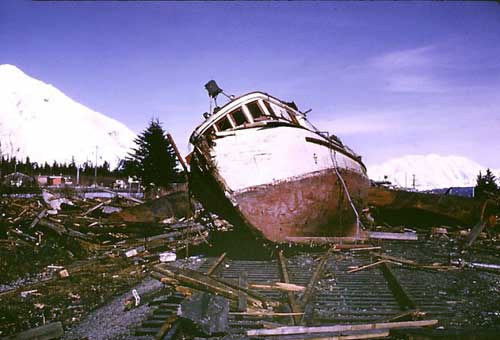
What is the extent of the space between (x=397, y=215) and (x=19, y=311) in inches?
554

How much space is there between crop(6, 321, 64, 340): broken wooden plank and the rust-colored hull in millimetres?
4417

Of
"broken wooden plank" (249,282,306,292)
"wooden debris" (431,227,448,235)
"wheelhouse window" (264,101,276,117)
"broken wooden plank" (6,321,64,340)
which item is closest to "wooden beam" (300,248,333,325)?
"broken wooden plank" (249,282,306,292)

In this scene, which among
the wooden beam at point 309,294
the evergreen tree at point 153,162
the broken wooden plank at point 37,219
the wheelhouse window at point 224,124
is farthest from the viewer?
the evergreen tree at point 153,162

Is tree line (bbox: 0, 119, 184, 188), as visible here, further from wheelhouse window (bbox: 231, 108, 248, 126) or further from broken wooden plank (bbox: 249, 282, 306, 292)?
broken wooden plank (bbox: 249, 282, 306, 292)

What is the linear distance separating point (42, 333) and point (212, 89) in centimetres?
826

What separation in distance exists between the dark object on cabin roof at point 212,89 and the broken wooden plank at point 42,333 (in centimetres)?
796

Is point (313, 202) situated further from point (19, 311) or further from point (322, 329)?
point (19, 311)

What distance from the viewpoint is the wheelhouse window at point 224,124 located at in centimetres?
950

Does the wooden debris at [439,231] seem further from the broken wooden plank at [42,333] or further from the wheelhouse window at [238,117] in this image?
the broken wooden plank at [42,333]

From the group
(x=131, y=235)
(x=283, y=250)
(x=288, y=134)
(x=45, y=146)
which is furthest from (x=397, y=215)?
(x=45, y=146)

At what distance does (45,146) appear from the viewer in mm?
187750

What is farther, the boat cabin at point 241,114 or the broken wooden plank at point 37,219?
the broken wooden plank at point 37,219

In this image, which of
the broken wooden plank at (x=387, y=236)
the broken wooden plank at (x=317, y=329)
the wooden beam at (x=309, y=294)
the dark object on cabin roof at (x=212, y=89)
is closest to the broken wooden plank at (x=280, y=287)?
the wooden beam at (x=309, y=294)

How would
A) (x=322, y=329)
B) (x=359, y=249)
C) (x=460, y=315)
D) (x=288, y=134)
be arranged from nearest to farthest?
(x=322, y=329)
(x=460, y=315)
(x=288, y=134)
(x=359, y=249)
